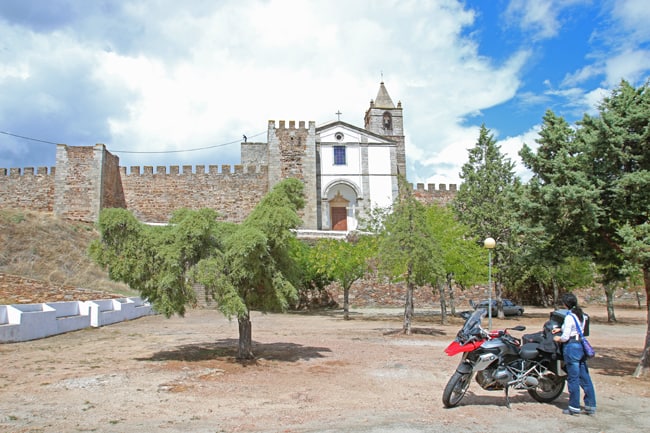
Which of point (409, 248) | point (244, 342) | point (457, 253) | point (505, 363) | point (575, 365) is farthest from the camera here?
point (457, 253)

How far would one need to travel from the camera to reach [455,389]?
608 cm

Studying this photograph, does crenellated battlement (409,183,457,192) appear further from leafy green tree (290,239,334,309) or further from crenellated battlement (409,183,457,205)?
leafy green tree (290,239,334,309)

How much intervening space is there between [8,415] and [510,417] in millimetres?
5679

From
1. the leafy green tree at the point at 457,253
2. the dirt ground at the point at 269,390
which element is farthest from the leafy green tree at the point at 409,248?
the leafy green tree at the point at 457,253

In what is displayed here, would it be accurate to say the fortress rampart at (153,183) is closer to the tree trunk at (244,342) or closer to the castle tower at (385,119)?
the castle tower at (385,119)

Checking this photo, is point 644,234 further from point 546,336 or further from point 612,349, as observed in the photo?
point 612,349

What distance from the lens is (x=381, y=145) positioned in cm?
3631

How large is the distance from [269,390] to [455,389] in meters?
2.65

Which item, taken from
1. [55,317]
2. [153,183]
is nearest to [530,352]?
[55,317]

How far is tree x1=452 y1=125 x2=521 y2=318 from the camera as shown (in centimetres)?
2309

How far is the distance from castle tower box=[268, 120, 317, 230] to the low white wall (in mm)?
17618

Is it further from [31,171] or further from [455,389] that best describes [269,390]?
[31,171]

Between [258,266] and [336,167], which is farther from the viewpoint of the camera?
[336,167]

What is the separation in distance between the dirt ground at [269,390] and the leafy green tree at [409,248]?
2.65 metres
